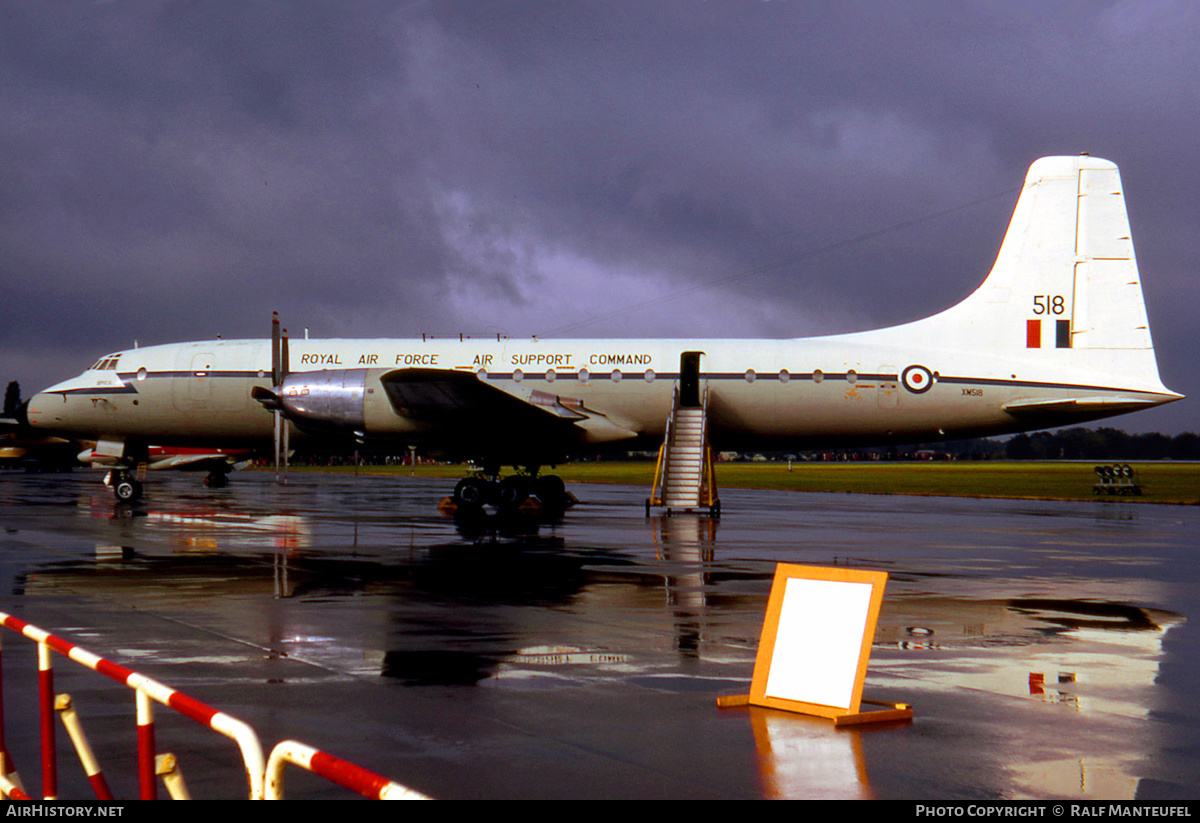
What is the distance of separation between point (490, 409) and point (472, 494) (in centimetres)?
252

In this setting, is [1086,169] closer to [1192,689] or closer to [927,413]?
[927,413]

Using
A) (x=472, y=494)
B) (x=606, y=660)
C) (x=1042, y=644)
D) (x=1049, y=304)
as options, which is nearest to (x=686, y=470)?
(x=472, y=494)

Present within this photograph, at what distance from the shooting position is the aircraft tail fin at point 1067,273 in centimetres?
2567

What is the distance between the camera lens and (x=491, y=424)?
25.2 m

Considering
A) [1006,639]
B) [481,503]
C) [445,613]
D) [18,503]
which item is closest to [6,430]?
[18,503]

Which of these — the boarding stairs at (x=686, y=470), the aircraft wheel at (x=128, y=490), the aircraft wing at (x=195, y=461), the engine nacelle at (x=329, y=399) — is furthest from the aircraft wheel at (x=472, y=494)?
the aircraft wing at (x=195, y=461)

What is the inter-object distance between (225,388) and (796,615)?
81.6 feet

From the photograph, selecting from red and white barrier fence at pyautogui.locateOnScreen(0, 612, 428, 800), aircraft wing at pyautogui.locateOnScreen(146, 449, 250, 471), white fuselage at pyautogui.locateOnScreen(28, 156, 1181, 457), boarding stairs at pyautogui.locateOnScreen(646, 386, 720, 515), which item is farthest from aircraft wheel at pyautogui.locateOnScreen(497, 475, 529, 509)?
aircraft wing at pyautogui.locateOnScreen(146, 449, 250, 471)

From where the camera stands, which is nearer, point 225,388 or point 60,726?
point 60,726

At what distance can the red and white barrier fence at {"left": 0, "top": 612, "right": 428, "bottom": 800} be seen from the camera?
2.76 metres

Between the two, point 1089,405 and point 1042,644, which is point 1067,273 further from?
point 1042,644

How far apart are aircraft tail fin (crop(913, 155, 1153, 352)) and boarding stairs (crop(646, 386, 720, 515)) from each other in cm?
736

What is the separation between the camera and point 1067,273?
1029 inches

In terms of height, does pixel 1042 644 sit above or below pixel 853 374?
below
